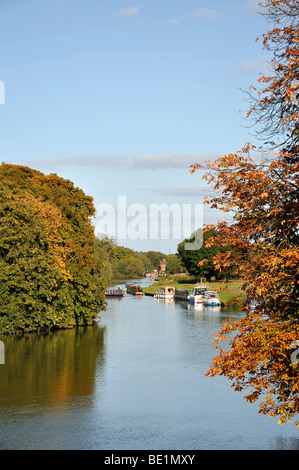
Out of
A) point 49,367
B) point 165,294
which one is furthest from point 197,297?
point 49,367

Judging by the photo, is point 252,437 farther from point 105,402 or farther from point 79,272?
point 79,272

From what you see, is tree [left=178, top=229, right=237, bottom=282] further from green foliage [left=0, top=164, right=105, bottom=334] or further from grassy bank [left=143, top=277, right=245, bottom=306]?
green foliage [left=0, top=164, right=105, bottom=334]

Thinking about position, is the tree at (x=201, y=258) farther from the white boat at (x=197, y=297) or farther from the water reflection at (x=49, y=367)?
the water reflection at (x=49, y=367)

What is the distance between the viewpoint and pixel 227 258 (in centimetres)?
1450

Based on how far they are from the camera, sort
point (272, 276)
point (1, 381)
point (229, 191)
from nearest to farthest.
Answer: point (272, 276), point (229, 191), point (1, 381)

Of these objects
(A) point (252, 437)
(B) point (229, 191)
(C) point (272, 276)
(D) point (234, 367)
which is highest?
(B) point (229, 191)

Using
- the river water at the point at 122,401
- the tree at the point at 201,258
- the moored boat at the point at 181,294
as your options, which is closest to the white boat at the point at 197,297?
the moored boat at the point at 181,294

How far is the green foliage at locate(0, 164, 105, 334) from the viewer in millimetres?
44500

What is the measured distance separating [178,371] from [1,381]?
10392mm

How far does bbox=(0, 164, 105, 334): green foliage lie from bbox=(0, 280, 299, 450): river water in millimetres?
2622

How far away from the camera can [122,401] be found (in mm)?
26953

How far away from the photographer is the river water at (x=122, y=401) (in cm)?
2119

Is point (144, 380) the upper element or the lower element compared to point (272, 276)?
lower
